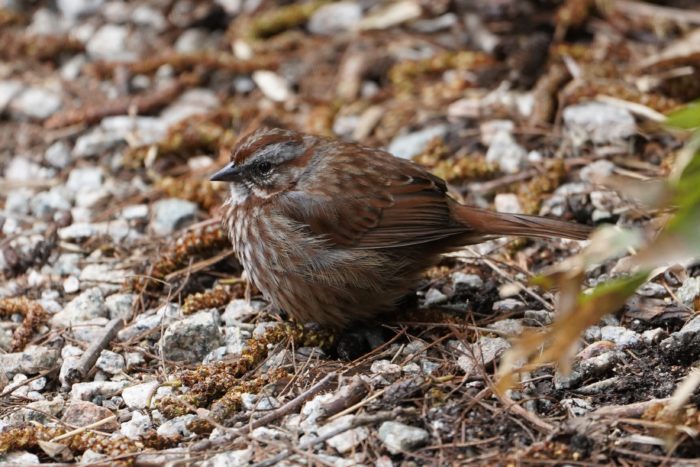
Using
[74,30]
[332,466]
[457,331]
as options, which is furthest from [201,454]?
[74,30]

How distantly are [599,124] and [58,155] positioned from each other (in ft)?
11.3

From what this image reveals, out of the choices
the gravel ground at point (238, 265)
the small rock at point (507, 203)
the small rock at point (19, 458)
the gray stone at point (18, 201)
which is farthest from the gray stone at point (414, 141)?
the small rock at point (19, 458)

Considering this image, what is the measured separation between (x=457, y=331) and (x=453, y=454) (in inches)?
38.2

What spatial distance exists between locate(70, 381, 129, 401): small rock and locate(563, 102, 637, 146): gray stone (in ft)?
9.88

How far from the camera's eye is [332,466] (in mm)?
3250

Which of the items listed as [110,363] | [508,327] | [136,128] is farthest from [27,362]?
[136,128]

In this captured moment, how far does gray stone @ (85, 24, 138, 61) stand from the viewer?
24.1 feet

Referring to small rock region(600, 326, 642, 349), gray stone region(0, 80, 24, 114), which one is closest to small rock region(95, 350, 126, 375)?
small rock region(600, 326, 642, 349)

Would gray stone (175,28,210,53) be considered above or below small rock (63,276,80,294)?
above

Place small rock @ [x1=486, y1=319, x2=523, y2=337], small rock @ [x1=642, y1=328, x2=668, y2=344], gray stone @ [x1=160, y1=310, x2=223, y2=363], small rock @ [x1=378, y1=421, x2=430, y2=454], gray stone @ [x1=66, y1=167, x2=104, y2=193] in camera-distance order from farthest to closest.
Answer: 1. gray stone @ [x1=66, y1=167, x2=104, y2=193]
2. gray stone @ [x1=160, y1=310, x2=223, y2=363]
3. small rock @ [x1=486, y1=319, x2=523, y2=337]
4. small rock @ [x1=642, y1=328, x2=668, y2=344]
5. small rock @ [x1=378, y1=421, x2=430, y2=454]

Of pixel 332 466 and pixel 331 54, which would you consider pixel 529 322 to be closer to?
→ pixel 332 466

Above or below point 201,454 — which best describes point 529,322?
below

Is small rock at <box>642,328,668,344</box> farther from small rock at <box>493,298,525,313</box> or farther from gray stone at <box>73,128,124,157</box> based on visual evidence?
gray stone at <box>73,128,124,157</box>

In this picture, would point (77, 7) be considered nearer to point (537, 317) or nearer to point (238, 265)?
point (238, 265)
